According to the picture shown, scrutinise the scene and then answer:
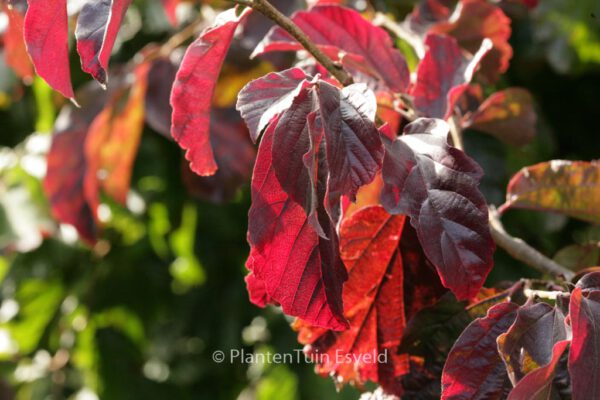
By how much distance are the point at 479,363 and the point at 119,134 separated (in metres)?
0.88

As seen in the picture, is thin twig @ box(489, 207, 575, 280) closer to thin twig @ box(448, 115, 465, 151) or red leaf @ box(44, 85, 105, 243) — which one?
thin twig @ box(448, 115, 465, 151)

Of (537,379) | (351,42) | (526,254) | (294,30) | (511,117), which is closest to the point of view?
(537,379)

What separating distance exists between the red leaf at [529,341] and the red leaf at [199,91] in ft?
0.93

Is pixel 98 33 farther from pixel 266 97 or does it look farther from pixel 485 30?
pixel 485 30

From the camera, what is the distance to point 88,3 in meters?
0.64

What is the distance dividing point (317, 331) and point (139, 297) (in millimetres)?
1092

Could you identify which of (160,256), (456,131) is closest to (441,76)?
(456,131)

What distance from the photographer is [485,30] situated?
1.10m

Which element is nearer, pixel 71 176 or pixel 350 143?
pixel 350 143

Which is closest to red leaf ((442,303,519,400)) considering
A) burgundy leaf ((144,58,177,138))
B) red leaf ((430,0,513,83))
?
red leaf ((430,0,513,83))

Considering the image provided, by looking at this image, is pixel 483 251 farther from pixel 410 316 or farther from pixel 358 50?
pixel 358 50

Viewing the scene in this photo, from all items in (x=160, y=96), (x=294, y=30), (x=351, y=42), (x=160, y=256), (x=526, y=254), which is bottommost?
(x=160, y=256)

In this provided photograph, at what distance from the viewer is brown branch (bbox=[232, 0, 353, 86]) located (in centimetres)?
67

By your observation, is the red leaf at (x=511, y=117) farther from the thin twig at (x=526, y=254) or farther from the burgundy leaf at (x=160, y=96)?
the burgundy leaf at (x=160, y=96)
